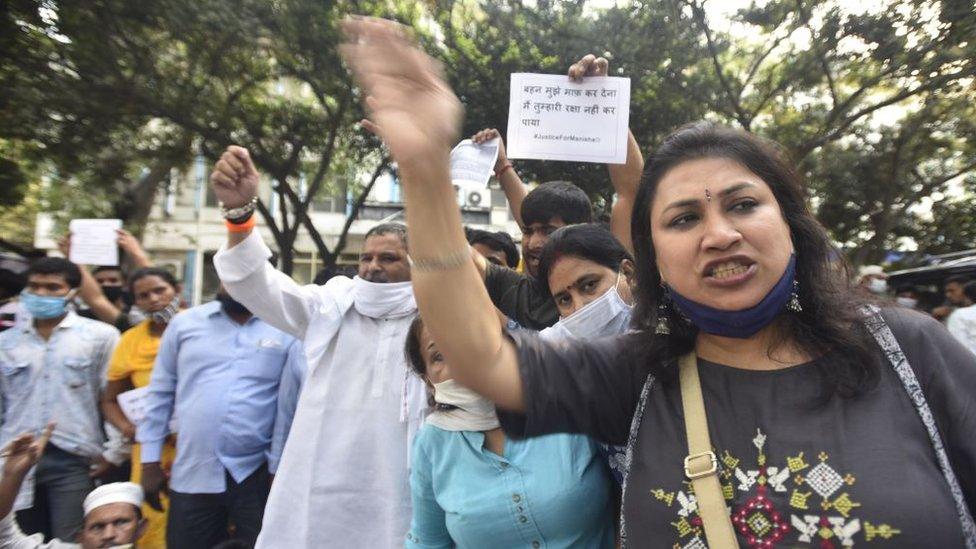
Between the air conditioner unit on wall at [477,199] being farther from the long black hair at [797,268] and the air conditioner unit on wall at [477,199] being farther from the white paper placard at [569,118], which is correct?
the long black hair at [797,268]

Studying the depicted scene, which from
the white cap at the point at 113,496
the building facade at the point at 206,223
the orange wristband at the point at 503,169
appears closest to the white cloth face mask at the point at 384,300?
the orange wristband at the point at 503,169

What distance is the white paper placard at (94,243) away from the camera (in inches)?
195

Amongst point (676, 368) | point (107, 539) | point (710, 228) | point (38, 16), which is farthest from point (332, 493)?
point (38, 16)

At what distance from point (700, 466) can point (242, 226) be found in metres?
1.86

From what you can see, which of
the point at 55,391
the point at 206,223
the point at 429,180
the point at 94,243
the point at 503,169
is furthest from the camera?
the point at 206,223

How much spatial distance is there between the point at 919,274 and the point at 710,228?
10.5 m

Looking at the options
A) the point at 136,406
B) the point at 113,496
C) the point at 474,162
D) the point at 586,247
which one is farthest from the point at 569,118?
the point at 136,406

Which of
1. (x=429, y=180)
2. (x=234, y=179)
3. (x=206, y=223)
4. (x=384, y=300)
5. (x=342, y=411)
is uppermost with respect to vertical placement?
(x=206, y=223)

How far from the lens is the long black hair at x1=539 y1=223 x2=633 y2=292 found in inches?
93.7

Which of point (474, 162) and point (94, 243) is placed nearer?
point (474, 162)

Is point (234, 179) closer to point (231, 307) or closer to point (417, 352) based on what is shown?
point (417, 352)

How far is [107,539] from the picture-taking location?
121 inches

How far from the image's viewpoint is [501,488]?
74.9 inches

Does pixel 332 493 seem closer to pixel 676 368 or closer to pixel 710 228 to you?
pixel 676 368
